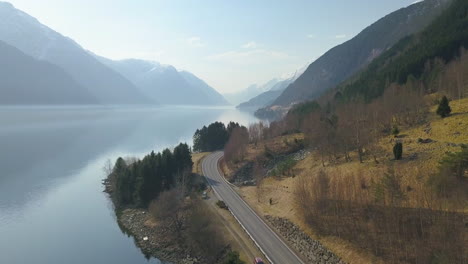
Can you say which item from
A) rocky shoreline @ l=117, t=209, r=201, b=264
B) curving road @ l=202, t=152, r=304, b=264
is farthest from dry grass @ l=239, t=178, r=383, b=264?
rocky shoreline @ l=117, t=209, r=201, b=264

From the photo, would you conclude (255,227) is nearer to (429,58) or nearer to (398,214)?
(398,214)

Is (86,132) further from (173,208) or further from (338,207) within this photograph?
(338,207)

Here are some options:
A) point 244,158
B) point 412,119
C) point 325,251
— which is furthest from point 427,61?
point 325,251

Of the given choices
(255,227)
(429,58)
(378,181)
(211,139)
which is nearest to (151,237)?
(255,227)

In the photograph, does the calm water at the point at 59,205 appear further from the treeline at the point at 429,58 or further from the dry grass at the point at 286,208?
the treeline at the point at 429,58

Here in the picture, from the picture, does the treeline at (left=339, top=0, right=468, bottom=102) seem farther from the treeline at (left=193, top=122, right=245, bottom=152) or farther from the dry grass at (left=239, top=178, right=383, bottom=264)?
the dry grass at (left=239, top=178, right=383, bottom=264)

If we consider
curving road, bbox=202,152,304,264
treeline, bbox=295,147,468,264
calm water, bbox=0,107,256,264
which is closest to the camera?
treeline, bbox=295,147,468,264
